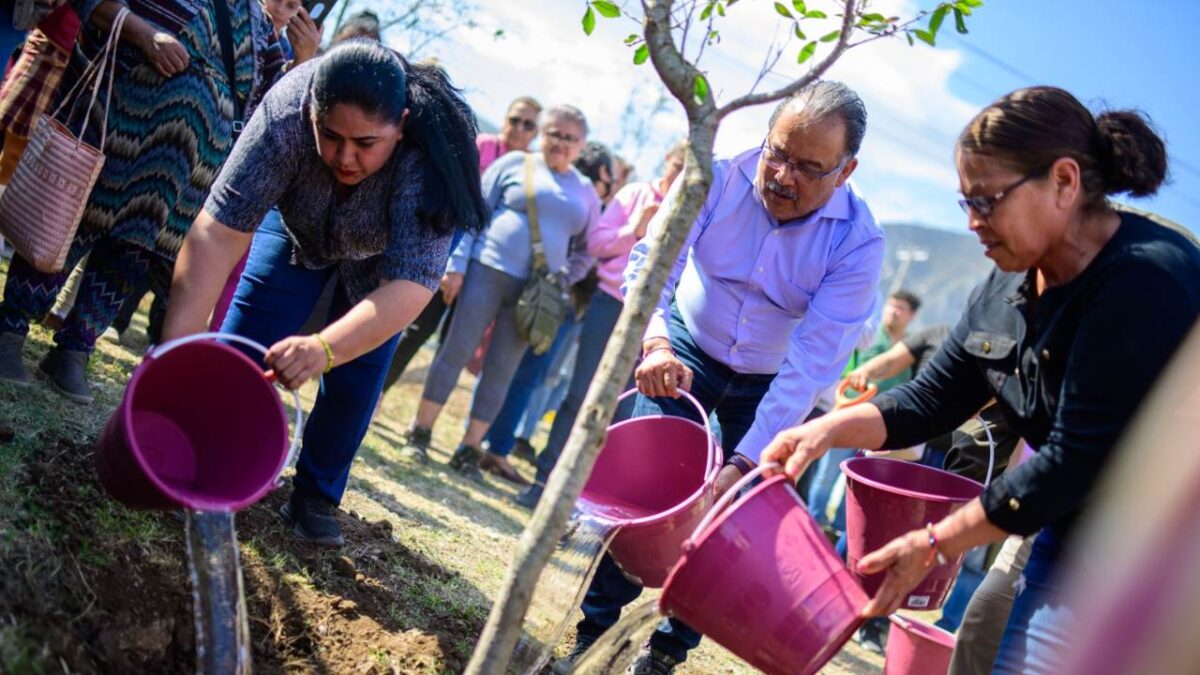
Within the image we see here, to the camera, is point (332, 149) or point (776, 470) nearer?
point (776, 470)

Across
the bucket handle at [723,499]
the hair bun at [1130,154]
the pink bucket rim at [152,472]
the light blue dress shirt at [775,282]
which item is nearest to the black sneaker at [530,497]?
the light blue dress shirt at [775,282]

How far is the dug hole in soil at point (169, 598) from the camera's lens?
8.36 ft

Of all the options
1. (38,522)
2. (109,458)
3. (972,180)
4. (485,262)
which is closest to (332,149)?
(109,458)

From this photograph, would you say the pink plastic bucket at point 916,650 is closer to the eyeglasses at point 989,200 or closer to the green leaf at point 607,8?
the eyeglasses at point 989,200

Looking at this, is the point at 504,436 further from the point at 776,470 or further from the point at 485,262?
the point at 776,470

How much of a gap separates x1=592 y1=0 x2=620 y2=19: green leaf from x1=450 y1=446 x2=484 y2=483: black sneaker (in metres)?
4.45

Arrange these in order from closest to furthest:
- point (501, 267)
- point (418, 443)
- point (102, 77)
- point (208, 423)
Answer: point (208, 423) < point (102, 77) < point (501, 267) < point (418, 443)

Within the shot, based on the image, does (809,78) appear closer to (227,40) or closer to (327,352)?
(327,352)

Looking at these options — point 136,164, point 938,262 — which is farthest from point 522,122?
point 938,262

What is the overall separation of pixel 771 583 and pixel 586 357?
4250mm

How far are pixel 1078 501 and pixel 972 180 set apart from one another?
0.70 meters

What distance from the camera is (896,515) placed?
3076mm

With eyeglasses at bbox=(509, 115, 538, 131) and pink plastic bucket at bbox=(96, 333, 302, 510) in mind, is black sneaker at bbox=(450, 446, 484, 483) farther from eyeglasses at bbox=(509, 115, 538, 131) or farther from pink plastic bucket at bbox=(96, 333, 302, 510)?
pink plastic bucket at bbox=(96, 333, 302, 510)

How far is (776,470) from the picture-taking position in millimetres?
2646
